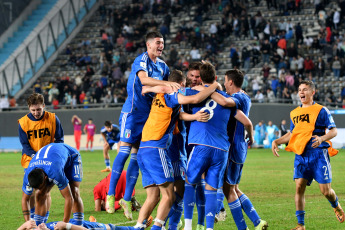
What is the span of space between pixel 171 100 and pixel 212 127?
0.65 meters

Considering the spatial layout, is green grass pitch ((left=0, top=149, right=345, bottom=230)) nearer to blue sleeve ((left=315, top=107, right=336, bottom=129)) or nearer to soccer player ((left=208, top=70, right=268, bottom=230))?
soccer player ((left=208, top=70, right=268, bottom=230))

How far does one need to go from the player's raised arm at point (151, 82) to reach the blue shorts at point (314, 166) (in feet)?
7.99

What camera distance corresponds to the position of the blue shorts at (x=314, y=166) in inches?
367

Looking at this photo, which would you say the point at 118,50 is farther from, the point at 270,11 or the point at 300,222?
the point at 300,222

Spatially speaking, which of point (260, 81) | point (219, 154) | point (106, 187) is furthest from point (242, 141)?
point (260, 81)

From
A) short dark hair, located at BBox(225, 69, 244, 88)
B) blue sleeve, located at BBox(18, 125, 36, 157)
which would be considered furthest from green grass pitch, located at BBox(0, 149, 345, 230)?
short dark hair, located at BBox(225, 69, 244, 88)

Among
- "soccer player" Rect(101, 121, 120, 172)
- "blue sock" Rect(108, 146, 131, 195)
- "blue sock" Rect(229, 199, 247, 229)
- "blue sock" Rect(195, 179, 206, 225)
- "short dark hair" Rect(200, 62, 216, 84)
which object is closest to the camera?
"short dark hair" Rect(200, 62, 216, 84)

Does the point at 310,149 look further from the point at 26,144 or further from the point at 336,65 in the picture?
the point at 336,65

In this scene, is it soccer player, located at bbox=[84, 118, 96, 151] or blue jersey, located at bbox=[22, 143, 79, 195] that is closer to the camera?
blue jersey, located at bbox=[22, 143, 79, 195]

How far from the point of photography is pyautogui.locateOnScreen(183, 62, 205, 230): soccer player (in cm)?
841

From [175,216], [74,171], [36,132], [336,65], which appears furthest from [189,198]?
[336,65]

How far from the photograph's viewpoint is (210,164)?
27.0 ft

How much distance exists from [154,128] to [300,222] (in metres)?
2.70

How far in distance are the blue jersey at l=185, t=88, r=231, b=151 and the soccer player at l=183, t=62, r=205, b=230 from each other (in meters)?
0.31
